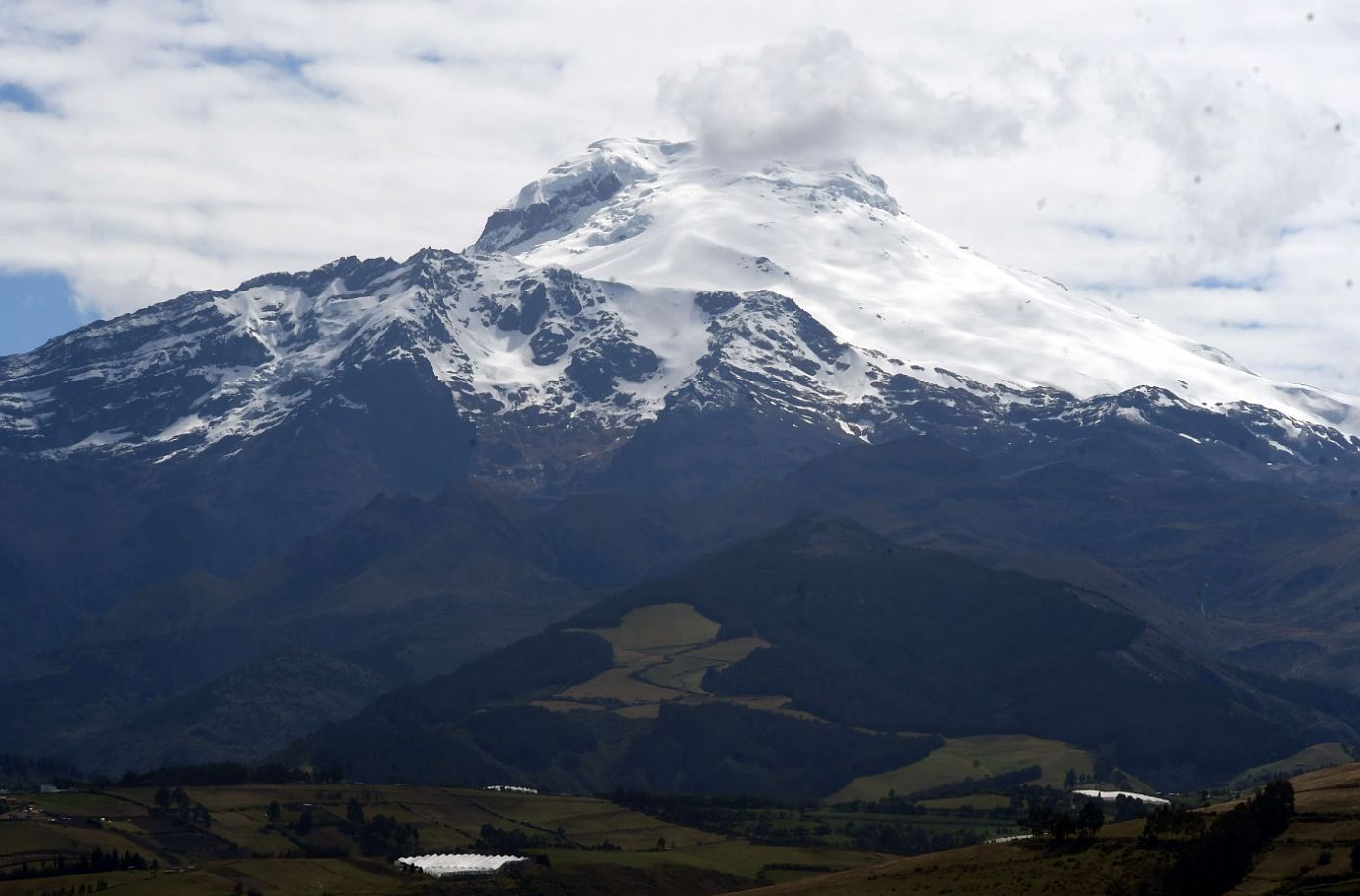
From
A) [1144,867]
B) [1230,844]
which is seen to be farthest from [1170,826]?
[1230,844]

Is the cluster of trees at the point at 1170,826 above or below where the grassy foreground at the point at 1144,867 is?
above

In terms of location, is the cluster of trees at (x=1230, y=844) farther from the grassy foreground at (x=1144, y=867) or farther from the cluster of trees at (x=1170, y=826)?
the cluster of trees at (x=1170, y=826)

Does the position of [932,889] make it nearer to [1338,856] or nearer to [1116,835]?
[1116,835]

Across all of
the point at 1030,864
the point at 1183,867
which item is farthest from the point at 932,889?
the point at 1183,867

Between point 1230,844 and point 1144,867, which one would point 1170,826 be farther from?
point 1230,844

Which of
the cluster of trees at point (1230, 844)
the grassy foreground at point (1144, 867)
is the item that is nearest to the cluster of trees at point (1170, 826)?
the grassy foreground at point (1144, 867)

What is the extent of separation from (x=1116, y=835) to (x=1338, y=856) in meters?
25.5

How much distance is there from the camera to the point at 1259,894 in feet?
570

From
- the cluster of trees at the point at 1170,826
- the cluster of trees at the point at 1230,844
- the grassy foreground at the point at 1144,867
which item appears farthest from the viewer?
the cluster of trees at the point at 1170,826

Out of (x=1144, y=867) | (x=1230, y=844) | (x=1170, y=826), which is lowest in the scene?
(x=1144, y=867)

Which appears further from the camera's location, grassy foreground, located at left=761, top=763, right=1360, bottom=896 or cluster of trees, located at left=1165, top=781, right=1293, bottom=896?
A: cluster of trees, located at left=1165, top=781, right=1293, bottom=896

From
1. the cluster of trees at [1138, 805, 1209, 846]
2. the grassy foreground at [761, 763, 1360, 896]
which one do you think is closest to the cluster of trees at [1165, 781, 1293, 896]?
the grassy foreground at [761, 763, 1360, 896]

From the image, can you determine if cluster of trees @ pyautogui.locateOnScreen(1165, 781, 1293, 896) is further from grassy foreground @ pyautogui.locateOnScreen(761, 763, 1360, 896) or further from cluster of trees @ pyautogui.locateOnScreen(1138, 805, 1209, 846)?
cluster of trees @ pyautogui.locateOnScreen(1138, 805, 1209, 846)

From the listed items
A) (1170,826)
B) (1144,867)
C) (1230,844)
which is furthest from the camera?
(1170,826)
